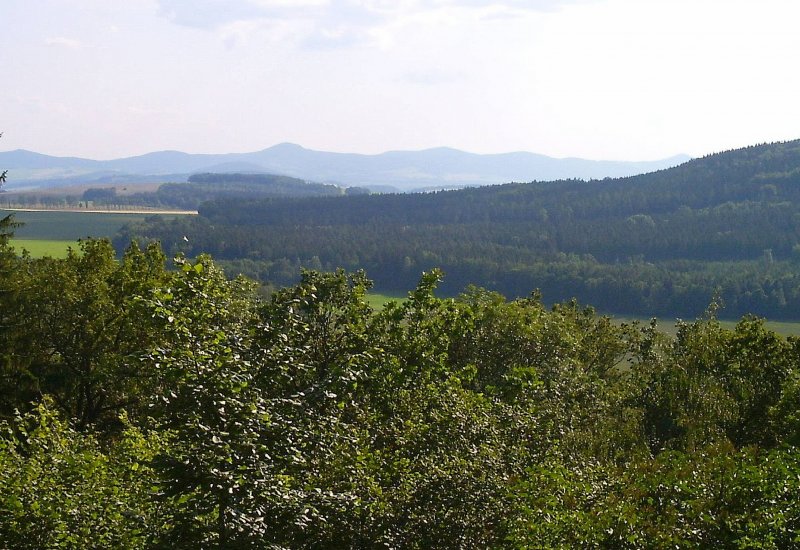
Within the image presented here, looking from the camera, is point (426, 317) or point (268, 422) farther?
point (426, 317)

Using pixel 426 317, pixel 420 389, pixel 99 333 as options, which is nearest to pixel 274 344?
pixel 420 389

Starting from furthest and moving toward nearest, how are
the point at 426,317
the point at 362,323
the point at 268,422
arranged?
the point at 426,317
the point at 362,323
the point at 268,422

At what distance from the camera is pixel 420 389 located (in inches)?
899

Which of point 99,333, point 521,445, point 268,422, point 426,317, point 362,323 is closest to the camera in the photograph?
point 268,422

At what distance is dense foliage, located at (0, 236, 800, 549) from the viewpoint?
13.8 meters

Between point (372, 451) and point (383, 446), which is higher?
point (372, 451)

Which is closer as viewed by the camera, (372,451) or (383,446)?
(372,451)

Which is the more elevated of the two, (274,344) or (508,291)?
(274,344)

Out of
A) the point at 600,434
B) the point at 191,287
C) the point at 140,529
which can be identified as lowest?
the point at 600,434

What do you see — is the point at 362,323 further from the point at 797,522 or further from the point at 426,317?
the point at 797,522

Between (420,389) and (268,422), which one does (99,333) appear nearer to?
(420,389)

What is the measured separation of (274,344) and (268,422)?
2.48m

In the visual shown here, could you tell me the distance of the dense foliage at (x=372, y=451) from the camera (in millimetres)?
13820

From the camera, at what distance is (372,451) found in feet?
65.9
